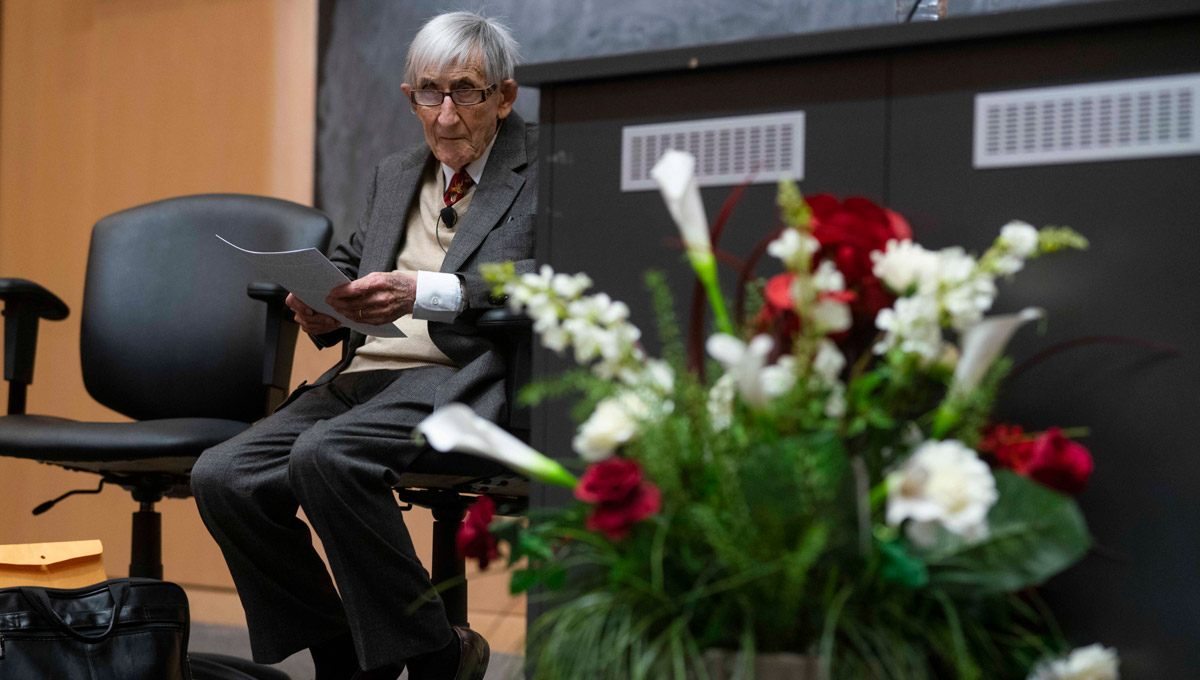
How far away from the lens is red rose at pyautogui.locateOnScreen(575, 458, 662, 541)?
2.99 ft

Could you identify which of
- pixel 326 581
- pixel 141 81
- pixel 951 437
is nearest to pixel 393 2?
pixel 141 81

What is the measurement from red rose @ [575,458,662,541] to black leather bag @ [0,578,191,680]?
1.08 metres

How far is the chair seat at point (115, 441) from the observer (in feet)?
6.01

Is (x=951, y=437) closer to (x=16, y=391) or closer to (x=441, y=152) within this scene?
Answer: (x=441, y=152)

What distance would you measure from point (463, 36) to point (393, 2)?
103 cm

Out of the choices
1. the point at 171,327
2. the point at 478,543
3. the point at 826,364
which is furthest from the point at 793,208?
the point at 171,327

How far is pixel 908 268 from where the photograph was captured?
0.97 metres

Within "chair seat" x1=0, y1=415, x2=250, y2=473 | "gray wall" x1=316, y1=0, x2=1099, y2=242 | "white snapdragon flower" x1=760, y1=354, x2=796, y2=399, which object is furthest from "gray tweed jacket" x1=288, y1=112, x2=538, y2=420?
"white snapdragon flower" x1=760, y1=354, x2=796, y2=399

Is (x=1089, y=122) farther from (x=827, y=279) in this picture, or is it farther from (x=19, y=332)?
(x=19, y=332)

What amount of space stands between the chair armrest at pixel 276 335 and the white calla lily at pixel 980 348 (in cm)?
136

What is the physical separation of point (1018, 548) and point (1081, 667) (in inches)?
6.0

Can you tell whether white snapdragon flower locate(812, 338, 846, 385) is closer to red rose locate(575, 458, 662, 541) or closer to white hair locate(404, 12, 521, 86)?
red rose locate(575, 458, 662, 541)

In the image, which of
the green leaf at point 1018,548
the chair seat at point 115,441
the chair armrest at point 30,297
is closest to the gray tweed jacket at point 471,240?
the chair seat at point 115,441

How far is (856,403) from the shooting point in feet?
3.12
